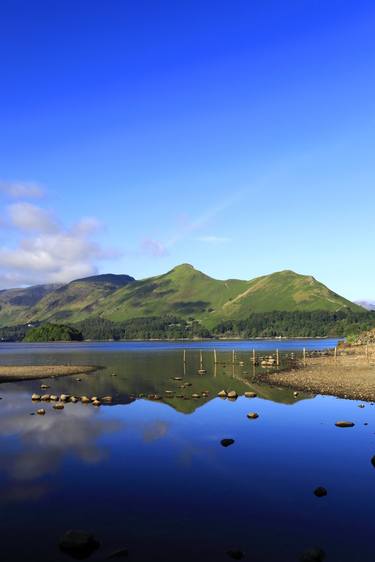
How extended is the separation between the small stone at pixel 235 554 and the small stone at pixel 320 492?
26.6 ft

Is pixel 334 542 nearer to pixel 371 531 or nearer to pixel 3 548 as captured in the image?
pixel 371 531

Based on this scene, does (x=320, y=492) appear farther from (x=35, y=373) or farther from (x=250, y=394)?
(x=35, y=373)

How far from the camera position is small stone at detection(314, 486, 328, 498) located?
2562 centimetres

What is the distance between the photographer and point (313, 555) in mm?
18562

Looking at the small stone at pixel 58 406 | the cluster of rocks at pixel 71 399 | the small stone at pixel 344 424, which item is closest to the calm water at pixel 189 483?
the small stone at pixel 344 424

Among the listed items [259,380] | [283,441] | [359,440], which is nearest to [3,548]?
[283,441]

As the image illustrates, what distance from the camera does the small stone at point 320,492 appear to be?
25625 millimetres

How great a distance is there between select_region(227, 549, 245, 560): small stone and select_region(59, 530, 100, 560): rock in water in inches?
217

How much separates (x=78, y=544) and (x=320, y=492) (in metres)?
13.2

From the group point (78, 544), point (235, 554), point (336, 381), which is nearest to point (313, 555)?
point (235, 554)

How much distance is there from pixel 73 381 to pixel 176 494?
216 feet

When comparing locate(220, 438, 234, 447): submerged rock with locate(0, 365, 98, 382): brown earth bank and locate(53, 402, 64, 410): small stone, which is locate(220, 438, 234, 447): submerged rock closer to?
locate(53, 402, 64, 410): small stone

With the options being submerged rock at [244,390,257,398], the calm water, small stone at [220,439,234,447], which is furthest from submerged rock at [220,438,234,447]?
submerged rock at [244,390,257,398]

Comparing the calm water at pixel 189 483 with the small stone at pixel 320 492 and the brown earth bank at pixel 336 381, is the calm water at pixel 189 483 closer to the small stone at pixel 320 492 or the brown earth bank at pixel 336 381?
the small stone at pixel 320 492
